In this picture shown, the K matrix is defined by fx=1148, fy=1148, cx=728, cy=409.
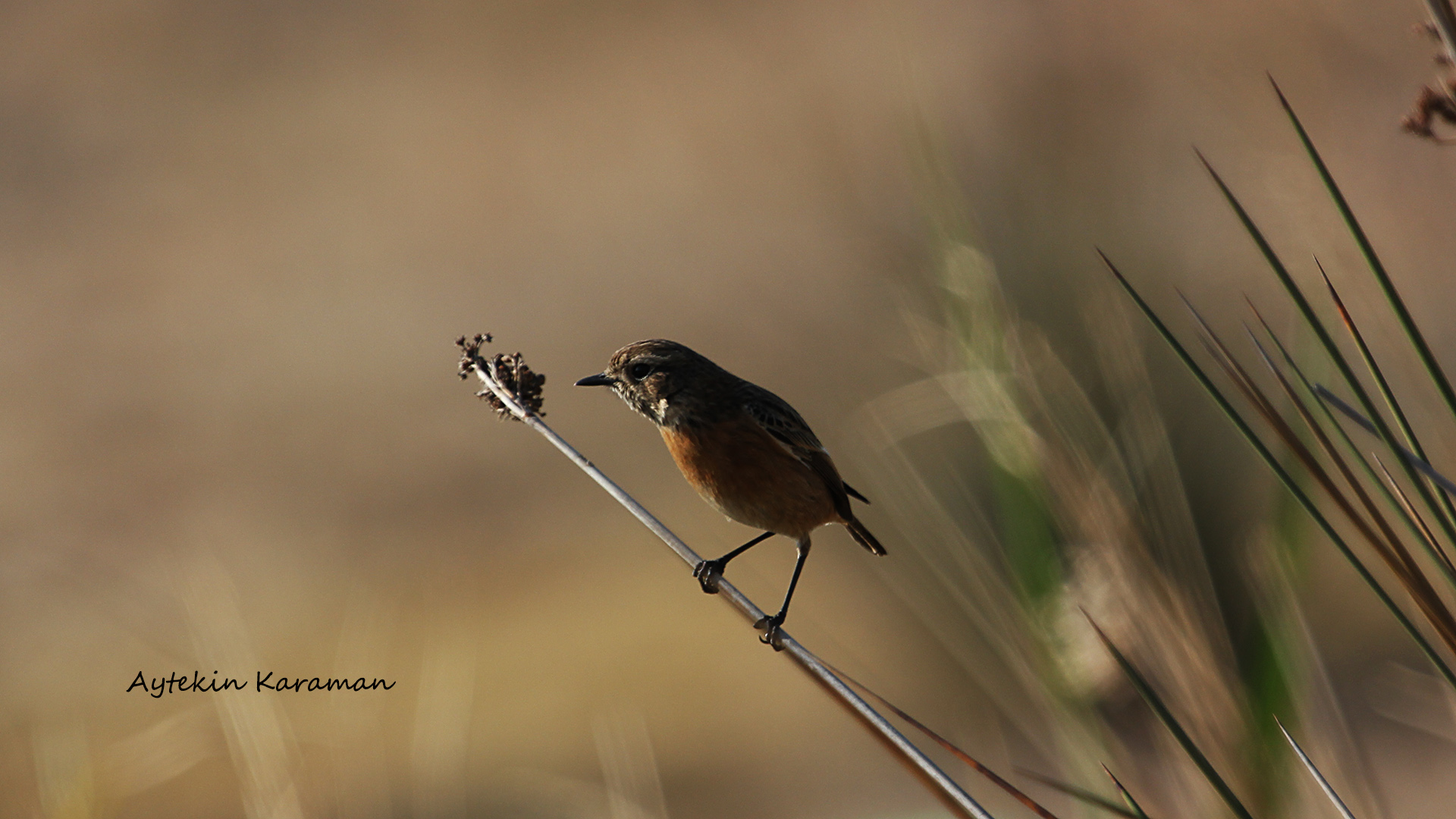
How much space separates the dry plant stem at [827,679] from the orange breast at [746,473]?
1.03 metres

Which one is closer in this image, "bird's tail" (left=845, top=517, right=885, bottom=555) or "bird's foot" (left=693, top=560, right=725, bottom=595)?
"bird's foot" (left=693, top=560, right=725, bottom=595)

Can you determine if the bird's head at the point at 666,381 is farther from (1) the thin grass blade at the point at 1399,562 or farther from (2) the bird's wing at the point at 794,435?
(1) the thin grass blade at the point at 1399,562

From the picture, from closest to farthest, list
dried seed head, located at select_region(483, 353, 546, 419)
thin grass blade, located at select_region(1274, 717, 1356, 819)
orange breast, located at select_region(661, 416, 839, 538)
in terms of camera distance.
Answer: thin grass blade, located at select_region(1274, 717, 1356, 819), dried seed head, located at select_region(483, 353, 546, 419), orange breast, located at select_region(661, 416, 839, 538)

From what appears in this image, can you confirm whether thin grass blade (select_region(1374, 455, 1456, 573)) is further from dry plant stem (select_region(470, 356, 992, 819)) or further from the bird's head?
the bird's head

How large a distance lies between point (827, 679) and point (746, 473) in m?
2.05

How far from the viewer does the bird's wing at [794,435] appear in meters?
4.17

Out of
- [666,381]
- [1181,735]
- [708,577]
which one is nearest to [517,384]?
[708,577]

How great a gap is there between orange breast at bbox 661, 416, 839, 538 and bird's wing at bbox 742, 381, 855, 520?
0.07m

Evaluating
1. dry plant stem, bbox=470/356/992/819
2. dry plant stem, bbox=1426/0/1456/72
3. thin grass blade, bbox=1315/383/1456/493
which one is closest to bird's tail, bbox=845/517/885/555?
dry plant stem, bbox=470/356/992/819

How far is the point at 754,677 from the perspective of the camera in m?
10.8

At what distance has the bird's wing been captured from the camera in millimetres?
4168

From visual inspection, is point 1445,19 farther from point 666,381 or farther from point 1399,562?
point 666,381

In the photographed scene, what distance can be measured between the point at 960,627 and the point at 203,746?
19.0 feet

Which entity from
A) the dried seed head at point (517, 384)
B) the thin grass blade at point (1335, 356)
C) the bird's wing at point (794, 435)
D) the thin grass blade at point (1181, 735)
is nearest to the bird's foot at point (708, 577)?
the bird's wing at point (794, 435)
